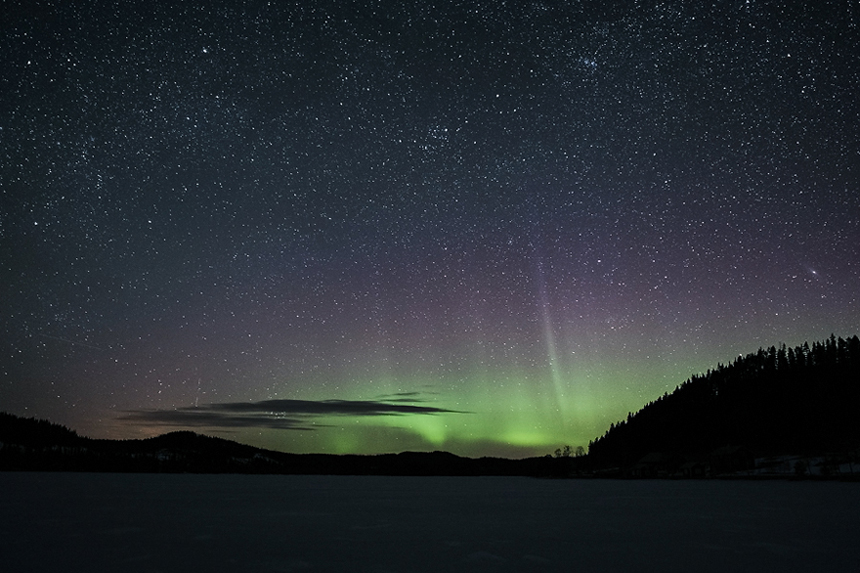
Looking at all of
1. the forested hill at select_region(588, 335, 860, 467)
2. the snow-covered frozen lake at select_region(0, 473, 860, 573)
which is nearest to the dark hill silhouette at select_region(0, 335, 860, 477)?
the forested hill at select_region(588, 335, 860, 467)

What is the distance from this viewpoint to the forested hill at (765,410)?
128 metres

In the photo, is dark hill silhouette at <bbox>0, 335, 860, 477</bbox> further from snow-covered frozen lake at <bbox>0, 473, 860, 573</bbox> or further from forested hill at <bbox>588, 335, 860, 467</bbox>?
snow-covered frozen lake at <bbox>0, 473, 860, 573</bbox>

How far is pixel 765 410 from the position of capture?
470 ft

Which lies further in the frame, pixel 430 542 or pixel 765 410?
pixel 765 410

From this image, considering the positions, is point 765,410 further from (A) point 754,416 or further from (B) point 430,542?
(B) point 430,542

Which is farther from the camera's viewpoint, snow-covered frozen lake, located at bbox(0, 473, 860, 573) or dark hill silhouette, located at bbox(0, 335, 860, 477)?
dark hill silhouette, located at bbox(0, 335, 860, 477)

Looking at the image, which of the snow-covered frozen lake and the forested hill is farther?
the forested hill

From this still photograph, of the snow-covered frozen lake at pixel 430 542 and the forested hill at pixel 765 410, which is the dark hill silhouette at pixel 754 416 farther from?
the snow-covered frozen lake at pixel 430 542

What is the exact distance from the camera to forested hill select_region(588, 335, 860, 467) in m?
128

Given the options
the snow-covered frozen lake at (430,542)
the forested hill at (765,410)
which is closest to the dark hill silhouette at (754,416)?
the forested hill at (765,410)

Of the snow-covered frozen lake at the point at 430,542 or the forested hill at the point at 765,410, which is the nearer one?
the snow-covered frozen lake at the point at 430,542

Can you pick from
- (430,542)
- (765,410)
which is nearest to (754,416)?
(765,410)

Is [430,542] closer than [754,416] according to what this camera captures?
Yes

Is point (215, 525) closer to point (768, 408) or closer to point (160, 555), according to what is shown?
point (160, 555)
